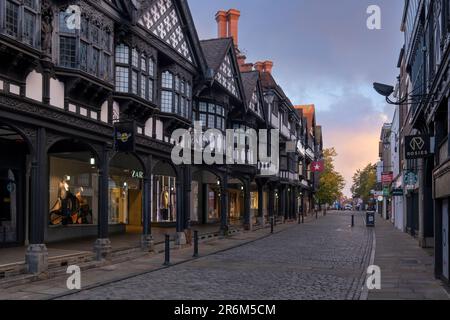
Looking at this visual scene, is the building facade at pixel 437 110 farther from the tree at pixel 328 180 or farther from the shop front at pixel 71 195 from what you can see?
the tree at pixel 328 180

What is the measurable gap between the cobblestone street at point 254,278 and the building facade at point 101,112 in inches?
108

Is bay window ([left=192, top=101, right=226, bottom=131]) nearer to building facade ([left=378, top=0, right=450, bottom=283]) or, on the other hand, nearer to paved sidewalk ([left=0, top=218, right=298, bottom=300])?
paved sidewalk ([left=0, top=218, right=298, bottom=300])

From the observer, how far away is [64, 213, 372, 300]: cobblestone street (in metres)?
11.4

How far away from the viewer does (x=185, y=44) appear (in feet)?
74.4

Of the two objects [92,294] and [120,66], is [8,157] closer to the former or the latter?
[120,66]

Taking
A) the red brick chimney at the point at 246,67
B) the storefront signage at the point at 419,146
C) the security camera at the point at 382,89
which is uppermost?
the red brick chimney at the point at 246,67

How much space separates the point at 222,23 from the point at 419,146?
32.1 meters

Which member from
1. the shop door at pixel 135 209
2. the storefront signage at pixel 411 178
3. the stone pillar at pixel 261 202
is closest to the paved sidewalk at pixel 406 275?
the storefront signage at pixel 411 178

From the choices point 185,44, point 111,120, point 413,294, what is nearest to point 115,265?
point 111,120

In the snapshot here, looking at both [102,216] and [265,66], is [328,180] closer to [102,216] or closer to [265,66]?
[265,66]

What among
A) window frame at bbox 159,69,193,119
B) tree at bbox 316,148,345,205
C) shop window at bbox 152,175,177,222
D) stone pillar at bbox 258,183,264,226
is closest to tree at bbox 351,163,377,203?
tree at bbox 316,148,345,205

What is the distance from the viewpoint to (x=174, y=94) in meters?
21.1

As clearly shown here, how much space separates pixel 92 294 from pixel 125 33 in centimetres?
945

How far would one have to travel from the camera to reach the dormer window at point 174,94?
20817 mm
